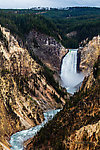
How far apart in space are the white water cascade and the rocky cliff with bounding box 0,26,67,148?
63.2 feet

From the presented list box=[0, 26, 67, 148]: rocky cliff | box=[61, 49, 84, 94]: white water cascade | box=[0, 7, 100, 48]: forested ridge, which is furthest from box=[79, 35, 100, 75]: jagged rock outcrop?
box=[0, 26, 67, 148]: rocky cliff

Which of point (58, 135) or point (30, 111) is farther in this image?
point (30, 111)

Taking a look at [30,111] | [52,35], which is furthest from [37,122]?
[52,35]

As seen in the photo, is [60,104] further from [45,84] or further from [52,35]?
[52,35]

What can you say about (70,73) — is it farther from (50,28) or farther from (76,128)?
(76,128)

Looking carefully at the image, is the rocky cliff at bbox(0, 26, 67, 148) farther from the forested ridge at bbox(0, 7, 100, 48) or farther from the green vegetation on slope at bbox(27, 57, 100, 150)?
the forested ridge at bbox(0, 7, 100, 48)

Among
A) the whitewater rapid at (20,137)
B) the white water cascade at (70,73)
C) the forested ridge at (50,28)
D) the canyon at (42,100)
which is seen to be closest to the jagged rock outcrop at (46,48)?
Answer: the canyon at (42,100)

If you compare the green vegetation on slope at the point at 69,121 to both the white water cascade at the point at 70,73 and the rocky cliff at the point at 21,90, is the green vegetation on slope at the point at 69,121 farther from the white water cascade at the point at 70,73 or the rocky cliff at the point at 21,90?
the white water cascade at the point at 70,73

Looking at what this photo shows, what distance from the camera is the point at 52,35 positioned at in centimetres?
11025

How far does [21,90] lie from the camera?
194 feet

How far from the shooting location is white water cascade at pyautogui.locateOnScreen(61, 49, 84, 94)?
3750 inches

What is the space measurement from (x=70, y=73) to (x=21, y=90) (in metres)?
45.4

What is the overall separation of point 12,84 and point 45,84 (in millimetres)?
16450

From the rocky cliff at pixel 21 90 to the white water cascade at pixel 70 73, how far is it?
19.3 meters
